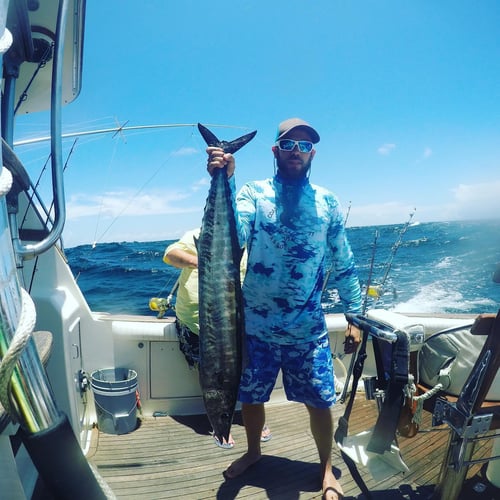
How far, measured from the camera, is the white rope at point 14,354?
710mm

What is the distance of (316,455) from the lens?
2.99m

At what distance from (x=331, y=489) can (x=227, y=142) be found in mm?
2375

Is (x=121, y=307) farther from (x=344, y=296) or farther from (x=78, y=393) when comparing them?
(x=344, y=296)

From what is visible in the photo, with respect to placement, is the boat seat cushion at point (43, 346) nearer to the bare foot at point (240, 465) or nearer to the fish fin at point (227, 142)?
the fish fin at point (227, 142)

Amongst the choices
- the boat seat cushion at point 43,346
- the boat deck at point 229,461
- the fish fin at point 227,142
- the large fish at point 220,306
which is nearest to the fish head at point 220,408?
the large fish at point 220,306

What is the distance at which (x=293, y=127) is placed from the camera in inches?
87.4

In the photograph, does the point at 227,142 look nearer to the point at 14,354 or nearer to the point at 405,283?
the point at 14,354

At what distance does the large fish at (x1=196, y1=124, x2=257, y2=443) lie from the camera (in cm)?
174

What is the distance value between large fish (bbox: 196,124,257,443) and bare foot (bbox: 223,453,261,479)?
1.07 meters

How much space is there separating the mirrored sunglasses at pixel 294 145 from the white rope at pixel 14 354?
1.80m

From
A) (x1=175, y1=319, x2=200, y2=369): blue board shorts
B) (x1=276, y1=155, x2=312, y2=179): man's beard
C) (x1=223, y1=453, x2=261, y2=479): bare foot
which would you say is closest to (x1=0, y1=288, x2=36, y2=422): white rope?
(x1=276, y1=155, x2=312, y2=179): man's beard

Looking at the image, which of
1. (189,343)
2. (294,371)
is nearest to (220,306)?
(294,371)

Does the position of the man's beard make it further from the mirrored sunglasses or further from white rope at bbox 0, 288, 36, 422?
white rope at bbox 0, 288, 36, 422

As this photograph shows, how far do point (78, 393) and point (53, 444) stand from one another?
228cm
